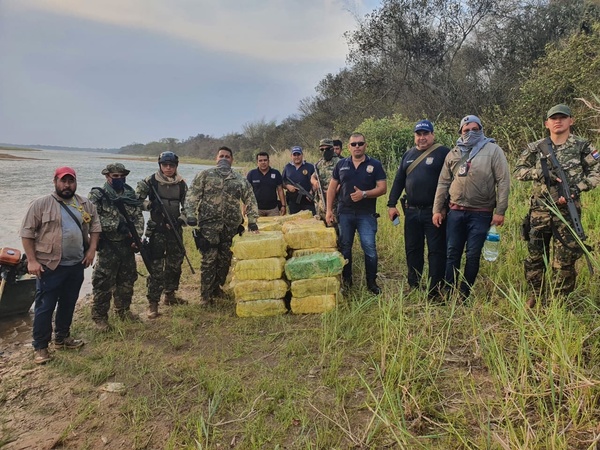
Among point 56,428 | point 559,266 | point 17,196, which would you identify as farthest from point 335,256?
point 17,196

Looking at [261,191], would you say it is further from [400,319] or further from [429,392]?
[429,392]

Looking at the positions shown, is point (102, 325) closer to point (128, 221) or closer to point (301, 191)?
point (128, 221)

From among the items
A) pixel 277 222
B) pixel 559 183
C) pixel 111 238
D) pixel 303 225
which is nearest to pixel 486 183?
pixel 559 183

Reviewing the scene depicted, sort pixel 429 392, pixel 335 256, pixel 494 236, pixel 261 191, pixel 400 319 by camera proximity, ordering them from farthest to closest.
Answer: pixel 261 191
pixel 335 256
pixel 494 236
pixel 400 319
pixel 429 392

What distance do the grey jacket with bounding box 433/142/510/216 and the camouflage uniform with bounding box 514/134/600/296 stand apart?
0.75 ft

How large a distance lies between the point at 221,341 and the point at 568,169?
140 inches

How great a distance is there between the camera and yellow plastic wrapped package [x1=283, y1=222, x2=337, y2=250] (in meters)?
4.18

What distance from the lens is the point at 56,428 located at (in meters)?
2.58

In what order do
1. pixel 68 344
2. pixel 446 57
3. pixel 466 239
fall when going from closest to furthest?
pixel 466 239 < pixel 68 344 < pixel 446 57

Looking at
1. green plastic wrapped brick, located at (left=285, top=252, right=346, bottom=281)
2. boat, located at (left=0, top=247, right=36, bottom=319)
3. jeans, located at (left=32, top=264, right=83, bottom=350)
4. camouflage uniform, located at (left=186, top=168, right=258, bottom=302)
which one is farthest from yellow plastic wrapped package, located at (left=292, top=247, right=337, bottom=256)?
boat, located at (left=0, top=247, right=36, bottom=319)

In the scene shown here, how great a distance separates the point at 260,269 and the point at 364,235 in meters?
1.33

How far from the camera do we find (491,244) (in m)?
3.61

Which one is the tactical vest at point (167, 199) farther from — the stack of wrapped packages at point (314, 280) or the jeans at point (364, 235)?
the jeans at point (364, 235)

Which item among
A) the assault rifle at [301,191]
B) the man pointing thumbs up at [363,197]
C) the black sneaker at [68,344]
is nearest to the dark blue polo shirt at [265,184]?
the assault rifle at [301,191]
